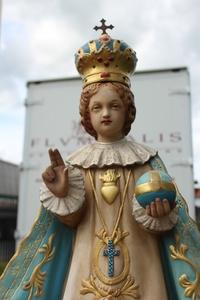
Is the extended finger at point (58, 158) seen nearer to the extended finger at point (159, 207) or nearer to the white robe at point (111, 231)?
the white robe at point (111, 231)

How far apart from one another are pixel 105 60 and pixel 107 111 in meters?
0.30

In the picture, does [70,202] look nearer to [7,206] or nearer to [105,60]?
[105,60]

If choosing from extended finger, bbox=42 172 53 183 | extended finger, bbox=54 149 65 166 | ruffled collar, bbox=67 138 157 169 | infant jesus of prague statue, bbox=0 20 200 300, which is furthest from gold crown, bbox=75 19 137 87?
extended finger, bbox=42 172 53 183

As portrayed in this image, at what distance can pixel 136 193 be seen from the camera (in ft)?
7.86

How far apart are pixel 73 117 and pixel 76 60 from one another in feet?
22.5

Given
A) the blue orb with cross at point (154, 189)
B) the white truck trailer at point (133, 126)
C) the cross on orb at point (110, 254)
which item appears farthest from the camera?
the white truck trailer at point (133, 126)

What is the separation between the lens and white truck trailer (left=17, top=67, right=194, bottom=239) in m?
8.89

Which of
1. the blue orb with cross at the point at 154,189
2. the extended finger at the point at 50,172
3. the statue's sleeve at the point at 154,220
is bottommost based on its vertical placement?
the statue's sleeve at the point at 154,220

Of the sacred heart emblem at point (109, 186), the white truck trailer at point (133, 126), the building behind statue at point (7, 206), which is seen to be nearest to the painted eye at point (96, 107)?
the sacred heart emblem at point (109, 186)

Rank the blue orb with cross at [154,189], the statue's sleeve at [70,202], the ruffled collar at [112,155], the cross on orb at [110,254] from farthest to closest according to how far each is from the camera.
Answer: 1. the ruffled collar at [112,155]
2. the statue's sleeve at [70,202]
3. the cross on orb at [110,254]
4. the blue orb with cross at [154,189]

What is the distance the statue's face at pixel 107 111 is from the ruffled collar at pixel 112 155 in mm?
85

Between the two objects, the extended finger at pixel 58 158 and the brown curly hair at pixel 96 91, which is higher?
the brown curly hair at pixel 96 91

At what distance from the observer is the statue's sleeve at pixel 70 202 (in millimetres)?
2527

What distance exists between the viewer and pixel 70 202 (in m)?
2.54
